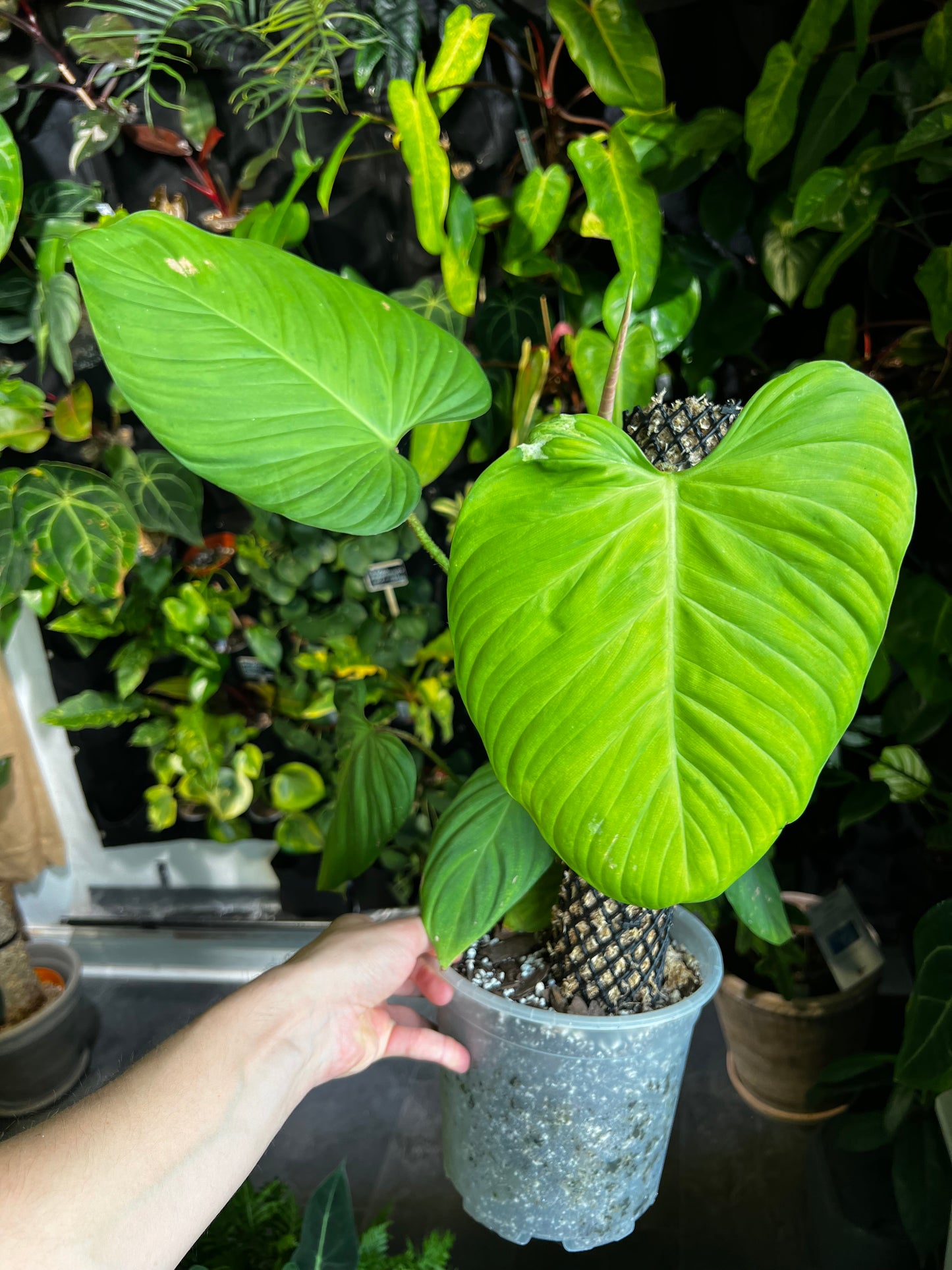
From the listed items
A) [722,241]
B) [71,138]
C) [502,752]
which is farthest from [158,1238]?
[71,138]

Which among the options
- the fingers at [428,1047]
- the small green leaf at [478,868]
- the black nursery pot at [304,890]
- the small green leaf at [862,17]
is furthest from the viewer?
the black nursery pot at [304,890]

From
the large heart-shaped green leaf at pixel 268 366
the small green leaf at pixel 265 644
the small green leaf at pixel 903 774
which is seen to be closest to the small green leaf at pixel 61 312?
the small green leaf at pixel 265 644

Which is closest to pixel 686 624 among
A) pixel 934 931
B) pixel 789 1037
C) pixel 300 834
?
pixel 934 931

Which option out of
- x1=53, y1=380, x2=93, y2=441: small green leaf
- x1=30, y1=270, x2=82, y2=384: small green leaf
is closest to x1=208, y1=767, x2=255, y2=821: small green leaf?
x1=53, y1=380, x2=93, y2=441: small green leaf

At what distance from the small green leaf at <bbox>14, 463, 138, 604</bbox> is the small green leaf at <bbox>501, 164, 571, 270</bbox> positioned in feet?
Result: 2.77

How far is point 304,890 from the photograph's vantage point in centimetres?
192

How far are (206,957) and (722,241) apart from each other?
1795 millimetres

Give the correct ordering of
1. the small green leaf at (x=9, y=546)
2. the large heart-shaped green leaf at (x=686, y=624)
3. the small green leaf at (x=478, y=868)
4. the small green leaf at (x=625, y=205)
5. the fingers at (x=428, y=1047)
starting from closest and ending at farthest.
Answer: the large heart-shaped green leaf at (x=686, y=624)
the small green leaf at (x=478, y=868)
the fingers at (x=428, y=1047)
the small green leaf at (x=625, y=205)
the small green leaf at (x=9, y=546)

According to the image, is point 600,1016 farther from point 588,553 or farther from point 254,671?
point 254,671

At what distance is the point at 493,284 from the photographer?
1495 millimetres

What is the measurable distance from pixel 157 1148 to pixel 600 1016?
363 millimetres

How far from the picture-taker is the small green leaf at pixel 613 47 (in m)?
1.08

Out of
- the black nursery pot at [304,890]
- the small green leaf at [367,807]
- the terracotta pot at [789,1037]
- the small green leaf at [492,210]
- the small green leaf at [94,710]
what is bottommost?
the black nursery pot at [304,890]

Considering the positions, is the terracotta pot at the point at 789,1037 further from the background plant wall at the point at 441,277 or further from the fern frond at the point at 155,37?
the fern frond at the point at 155,37
